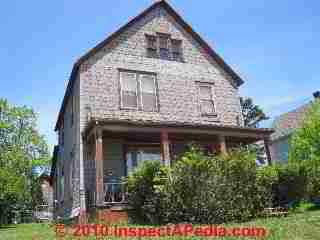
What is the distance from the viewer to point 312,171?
13336mm

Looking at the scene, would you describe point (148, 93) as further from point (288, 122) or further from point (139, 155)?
point (288, 122)

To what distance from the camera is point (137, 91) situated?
15.6m

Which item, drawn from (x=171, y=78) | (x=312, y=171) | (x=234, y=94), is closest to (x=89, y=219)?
(x=171, y=78)

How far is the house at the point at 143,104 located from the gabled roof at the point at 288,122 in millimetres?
15478

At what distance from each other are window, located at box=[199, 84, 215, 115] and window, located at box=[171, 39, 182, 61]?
1.86 meters

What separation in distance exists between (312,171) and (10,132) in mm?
29021

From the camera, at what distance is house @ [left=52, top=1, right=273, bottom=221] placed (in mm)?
13352

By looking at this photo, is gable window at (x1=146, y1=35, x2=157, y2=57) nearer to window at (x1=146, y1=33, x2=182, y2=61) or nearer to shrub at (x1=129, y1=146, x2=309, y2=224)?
window at (x1=146, y1=33, x2=182, y2=61)

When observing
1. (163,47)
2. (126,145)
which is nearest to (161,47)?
(163,47)

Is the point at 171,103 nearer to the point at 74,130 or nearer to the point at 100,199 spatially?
the point at 74,130

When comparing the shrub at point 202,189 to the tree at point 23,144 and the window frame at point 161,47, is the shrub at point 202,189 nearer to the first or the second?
the window frame at point 161,47

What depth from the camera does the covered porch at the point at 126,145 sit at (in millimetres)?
12211

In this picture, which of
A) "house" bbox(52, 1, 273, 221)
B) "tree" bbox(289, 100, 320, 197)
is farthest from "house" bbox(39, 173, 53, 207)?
"tree" bbox(289, 100, 320, 197)

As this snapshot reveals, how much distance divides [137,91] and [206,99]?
12.2ft
